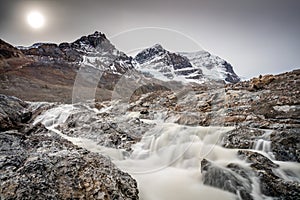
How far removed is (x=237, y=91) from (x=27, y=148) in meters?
15.3

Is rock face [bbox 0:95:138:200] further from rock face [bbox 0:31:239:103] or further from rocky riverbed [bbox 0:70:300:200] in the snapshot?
rock face [bbox 0:31:239:103]

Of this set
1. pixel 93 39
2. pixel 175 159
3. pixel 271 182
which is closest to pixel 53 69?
pixel 175 159

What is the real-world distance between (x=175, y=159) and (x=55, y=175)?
5.81 metres

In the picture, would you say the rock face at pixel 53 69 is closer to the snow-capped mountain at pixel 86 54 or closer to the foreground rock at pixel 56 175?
the snow-capped mountain at pixel 86 54

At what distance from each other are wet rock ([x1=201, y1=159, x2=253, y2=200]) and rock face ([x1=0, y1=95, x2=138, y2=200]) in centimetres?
259

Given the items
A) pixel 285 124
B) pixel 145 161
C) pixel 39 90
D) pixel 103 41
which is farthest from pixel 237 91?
pixel 103 41

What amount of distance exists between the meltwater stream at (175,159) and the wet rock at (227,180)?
0.49 feet

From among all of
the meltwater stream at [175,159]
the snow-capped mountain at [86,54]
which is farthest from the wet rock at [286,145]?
the snow-capped mountain at [86,54]

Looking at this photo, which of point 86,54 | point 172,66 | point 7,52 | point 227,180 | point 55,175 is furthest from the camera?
point 86,54

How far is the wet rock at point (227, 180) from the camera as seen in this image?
5668mm

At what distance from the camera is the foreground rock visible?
3.67 meters

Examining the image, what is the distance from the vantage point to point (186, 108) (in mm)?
17344

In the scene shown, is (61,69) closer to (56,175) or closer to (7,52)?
(7,52)

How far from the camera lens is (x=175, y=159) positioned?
9047 mm
